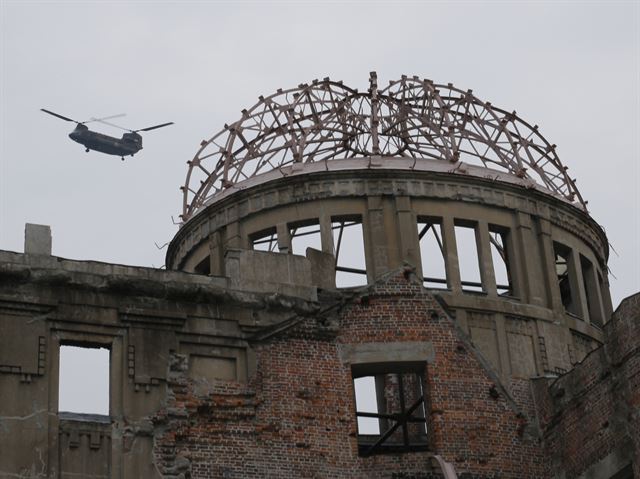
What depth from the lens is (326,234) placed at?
32000 mm

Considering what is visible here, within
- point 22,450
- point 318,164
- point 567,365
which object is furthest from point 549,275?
point 22,450

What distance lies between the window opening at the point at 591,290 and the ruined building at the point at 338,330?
3 centimetres

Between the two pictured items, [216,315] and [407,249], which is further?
[407,249]

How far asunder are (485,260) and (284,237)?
4.43m

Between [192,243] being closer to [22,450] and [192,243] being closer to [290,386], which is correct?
[290,386]

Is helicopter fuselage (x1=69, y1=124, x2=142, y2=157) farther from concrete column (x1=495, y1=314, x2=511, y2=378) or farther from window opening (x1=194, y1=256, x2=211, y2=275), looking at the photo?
concrete column (x1=495, y1=314, x2=511, y2=378)

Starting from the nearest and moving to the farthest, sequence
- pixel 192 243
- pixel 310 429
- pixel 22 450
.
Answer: pixel 22 450
pixel 310 429
pixel 192 243

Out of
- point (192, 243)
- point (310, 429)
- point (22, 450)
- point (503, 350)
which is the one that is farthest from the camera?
point (192, 243)

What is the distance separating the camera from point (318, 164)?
32969 mm

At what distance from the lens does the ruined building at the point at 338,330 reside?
25516mm

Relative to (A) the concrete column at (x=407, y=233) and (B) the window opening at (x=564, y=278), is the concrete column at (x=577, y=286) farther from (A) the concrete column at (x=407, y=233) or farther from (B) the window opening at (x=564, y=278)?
(A) the concrete column at (x=407, y=233)

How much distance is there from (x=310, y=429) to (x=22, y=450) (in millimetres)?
5309

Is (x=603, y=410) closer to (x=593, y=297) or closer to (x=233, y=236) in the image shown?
(x=593, y=297)

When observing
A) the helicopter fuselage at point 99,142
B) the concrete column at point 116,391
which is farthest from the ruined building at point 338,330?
the helicopter fuselage at point 99,142
